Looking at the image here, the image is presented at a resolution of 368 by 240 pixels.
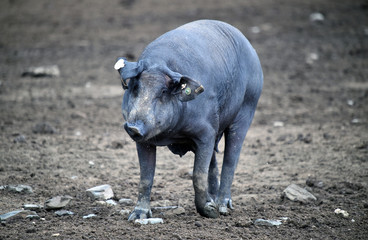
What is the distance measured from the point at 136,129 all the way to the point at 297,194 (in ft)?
9.04

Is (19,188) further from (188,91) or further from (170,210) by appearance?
(188,91)

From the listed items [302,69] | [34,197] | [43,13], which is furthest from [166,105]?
Answer: [43,13]

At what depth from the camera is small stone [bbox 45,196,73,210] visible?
20.5 ft

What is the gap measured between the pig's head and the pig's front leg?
1.59ft

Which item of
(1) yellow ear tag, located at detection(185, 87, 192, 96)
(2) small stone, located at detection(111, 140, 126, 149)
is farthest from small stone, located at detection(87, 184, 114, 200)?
(2) small stone, located at detection(111, 140, 126, 149)

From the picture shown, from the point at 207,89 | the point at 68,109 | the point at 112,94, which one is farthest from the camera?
the point at 112,94

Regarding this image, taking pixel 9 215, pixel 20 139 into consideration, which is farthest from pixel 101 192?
pixel 20 139

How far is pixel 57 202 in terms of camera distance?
249 inches

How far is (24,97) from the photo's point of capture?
11703mm

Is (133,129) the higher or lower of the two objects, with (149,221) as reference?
higher

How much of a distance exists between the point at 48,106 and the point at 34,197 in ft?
15.4

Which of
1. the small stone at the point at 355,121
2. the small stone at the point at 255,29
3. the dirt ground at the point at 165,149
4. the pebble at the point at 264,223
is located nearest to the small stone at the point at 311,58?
the dirt ground at the point at 165,149

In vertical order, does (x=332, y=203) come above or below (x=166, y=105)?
below

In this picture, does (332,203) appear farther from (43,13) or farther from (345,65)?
(43,13)
